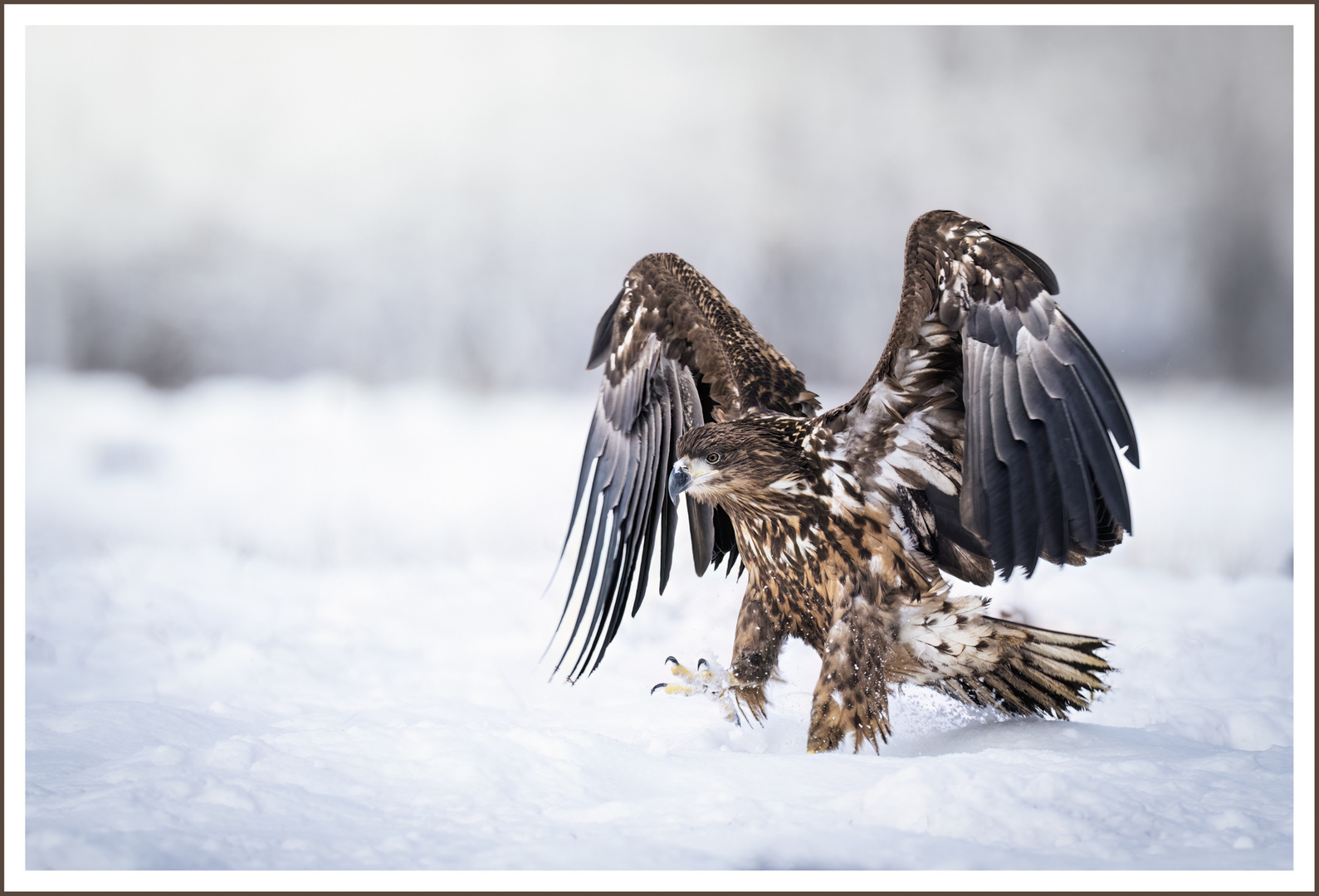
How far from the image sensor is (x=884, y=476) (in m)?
2.50

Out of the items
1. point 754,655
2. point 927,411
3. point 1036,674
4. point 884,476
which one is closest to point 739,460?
point 884,476

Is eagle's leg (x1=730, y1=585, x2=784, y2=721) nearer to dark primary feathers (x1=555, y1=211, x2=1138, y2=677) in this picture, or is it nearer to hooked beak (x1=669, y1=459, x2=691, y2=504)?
dark primary feathers (x1=555, y1=211, x2=1138, y2=677)

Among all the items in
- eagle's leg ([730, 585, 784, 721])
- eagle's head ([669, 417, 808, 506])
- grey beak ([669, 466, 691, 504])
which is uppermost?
eagle's head ([669, 417, 808, 506])

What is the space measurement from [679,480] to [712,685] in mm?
655

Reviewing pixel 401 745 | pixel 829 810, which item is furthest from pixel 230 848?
pixel 829 810

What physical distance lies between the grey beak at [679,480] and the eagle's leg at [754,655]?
410 millimetres

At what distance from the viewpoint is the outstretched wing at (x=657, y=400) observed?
285 centimetres

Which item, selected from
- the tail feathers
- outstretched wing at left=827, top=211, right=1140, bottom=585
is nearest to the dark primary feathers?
outstretched wing at left=827, top=211, right=1140, bottom=585

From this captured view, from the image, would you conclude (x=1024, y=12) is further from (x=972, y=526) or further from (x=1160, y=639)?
(x=1160, y=639)

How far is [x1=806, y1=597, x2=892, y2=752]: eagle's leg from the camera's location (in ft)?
8.01

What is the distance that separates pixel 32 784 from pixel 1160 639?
11.8ft

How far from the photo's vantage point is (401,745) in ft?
8.33

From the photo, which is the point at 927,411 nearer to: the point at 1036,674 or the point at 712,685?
the point at 1036,674

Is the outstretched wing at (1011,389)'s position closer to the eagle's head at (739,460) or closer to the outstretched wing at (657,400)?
the eagle's head at (739,460)
